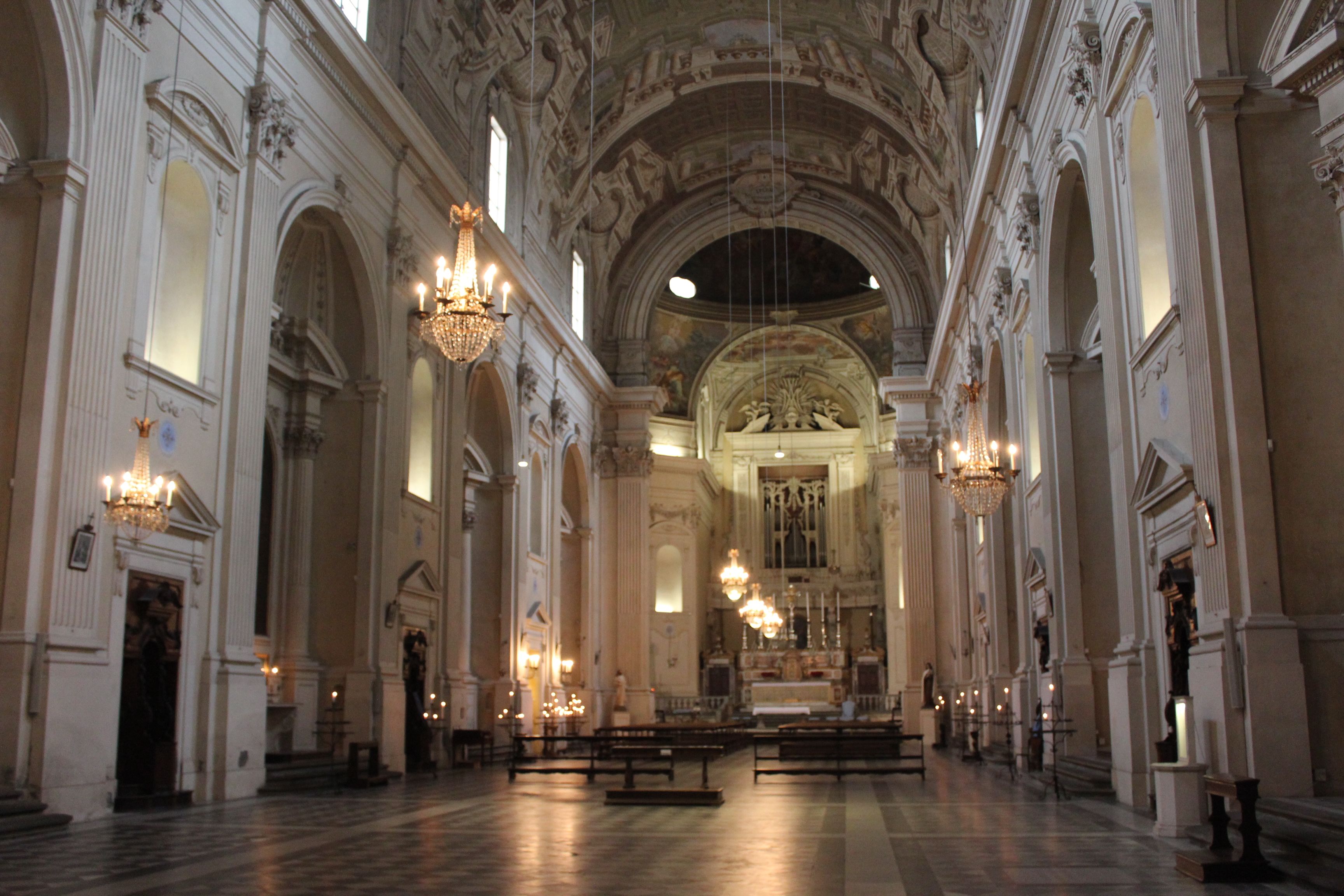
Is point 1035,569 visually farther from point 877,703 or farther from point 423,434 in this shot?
point 877,703

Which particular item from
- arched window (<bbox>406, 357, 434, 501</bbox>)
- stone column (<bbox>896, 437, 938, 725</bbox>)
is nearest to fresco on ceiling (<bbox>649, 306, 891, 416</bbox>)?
stone column (<bbox>896, 437, 938, 725</bbox>)

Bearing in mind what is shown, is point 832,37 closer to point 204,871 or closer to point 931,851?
point 931,851

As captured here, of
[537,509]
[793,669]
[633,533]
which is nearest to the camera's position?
[537,509]

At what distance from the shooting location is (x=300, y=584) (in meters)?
15.8

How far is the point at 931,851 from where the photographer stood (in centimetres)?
790

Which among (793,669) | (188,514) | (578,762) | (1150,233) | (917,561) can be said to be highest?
(1150,233)

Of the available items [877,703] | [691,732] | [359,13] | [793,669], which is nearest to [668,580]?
[793,669]

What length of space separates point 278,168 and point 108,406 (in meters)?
4.21

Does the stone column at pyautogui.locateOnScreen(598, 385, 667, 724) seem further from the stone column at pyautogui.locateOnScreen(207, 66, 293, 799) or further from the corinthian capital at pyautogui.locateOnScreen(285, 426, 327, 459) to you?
the stone column at pyautogui.locateOnScreen(207, 66, 293, 799)

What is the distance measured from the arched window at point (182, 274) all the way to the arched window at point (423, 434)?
6.20 metres

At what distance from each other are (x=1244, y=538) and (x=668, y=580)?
2763cm

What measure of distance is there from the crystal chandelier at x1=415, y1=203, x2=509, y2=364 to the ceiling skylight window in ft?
80.7

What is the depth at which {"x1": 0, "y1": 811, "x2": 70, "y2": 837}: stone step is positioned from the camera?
27.9 feet

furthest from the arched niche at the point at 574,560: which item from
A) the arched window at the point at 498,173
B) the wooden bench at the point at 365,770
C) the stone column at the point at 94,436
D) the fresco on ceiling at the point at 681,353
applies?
the stone column at the point at 94,436
